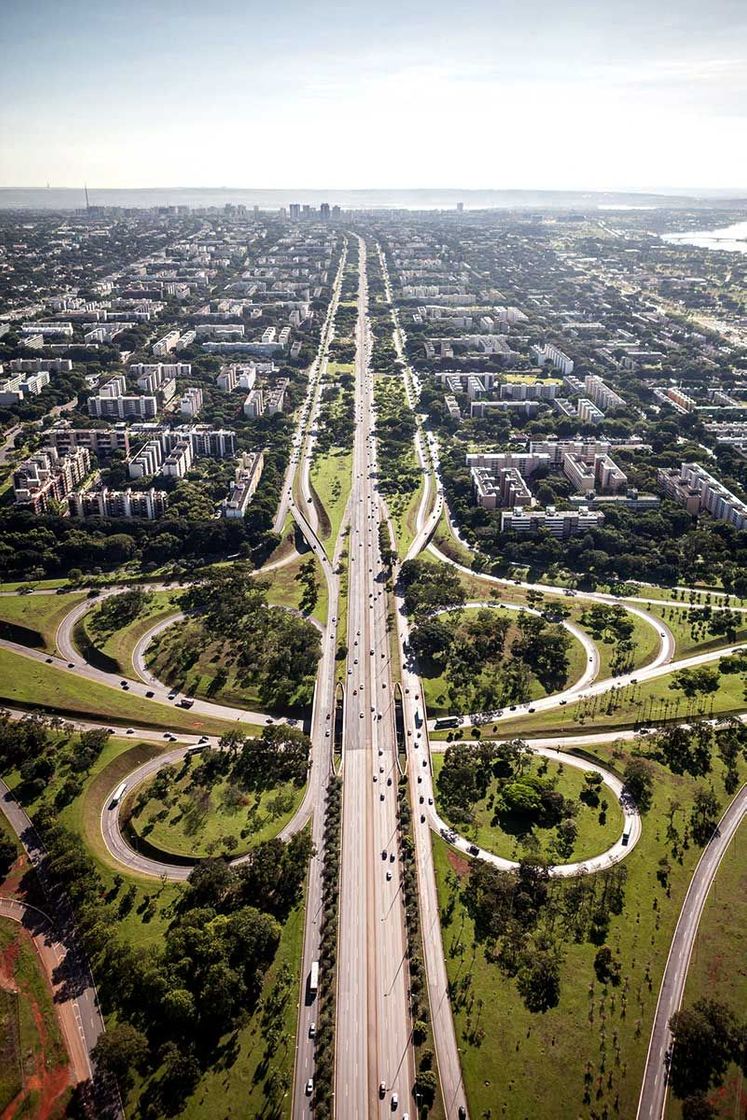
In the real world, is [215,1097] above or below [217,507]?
below

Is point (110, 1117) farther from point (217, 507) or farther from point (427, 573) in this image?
point (217, 507)

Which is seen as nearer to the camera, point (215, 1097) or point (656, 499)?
point (215, 1097)

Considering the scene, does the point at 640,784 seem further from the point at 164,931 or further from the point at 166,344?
the point at 166,344

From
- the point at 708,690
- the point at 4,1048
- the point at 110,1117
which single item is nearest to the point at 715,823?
the point at 708,690

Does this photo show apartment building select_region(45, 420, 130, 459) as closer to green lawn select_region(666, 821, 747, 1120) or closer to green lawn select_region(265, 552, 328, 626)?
green lawn select_region(265, 552, 328, 626)

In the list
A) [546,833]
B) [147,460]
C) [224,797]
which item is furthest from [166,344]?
[546,833]

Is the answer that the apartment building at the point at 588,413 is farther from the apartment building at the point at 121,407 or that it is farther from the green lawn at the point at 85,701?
the green lawn at the point at 85,701
